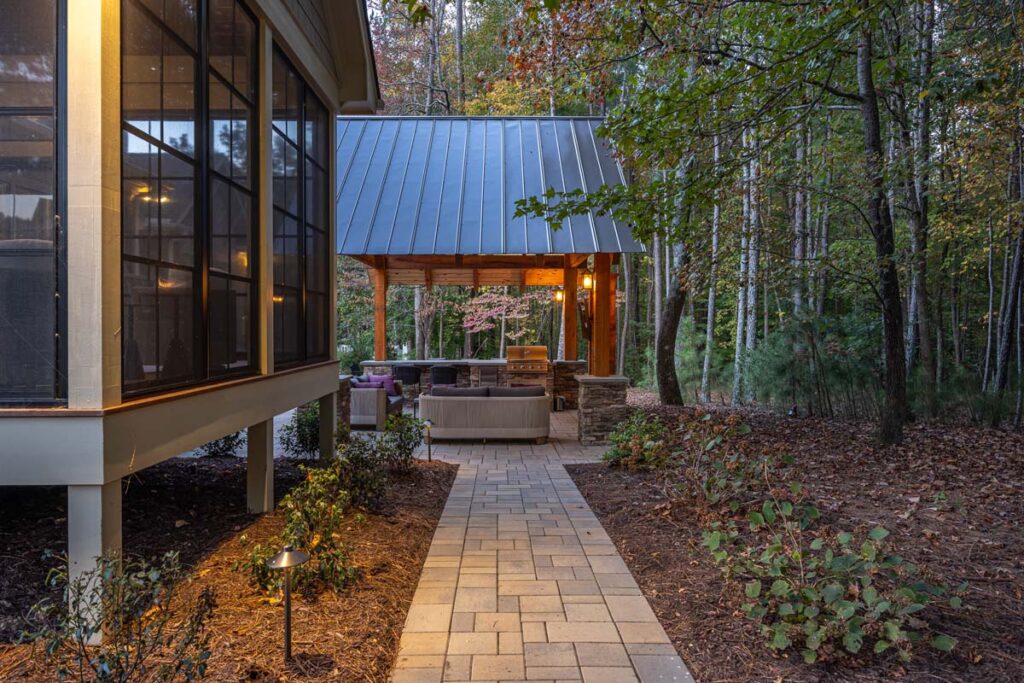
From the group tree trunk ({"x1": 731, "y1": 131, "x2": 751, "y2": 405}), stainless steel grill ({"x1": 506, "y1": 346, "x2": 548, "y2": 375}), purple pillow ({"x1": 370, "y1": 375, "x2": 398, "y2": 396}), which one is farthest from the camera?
stainless steel grill ({"x1": 506, "y1": 346, "x2": 548, "y2": 375})

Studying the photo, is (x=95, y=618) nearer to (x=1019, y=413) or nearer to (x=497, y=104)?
(x=1019, y=413)

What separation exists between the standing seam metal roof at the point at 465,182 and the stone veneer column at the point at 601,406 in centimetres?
193

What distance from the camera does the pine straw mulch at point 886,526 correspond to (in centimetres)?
254

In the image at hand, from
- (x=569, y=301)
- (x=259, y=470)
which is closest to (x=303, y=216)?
(x=259, y=470)

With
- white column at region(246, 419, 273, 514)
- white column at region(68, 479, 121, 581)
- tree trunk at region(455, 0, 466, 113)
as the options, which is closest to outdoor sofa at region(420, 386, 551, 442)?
white column at region(246, 419, 273, 514)

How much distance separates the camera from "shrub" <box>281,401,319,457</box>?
6621mm

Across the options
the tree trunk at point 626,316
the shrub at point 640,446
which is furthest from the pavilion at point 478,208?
the tree trunk at point 626,316

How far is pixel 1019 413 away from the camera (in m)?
7.75

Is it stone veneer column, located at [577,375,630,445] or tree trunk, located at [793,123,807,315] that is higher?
tree trunk, located at [793,123,807,315]

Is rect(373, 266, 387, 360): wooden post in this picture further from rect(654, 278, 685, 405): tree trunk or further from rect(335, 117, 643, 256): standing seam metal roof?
rect(654, 278, 685, 405): tree trunk

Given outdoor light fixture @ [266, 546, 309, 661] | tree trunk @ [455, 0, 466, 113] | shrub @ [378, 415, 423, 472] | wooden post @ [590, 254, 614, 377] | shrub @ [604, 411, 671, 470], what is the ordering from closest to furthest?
1. outdoor light fixture @ [266, 546, 309, 661]
2. shrub @ [378, 415, 423, 472]
3. shrub @ [604, 411, 671, 470]
4. wooden post @ [590, 254, 614, 377]
5. tree trunk @ [455, 0, 466, 113]

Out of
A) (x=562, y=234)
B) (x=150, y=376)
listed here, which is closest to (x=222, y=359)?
(x=150, y=376)

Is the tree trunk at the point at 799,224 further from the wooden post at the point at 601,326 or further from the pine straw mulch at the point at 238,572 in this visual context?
the pine straw mulch at the point at 238,572

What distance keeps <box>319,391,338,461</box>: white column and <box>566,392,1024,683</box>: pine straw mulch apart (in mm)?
2557
